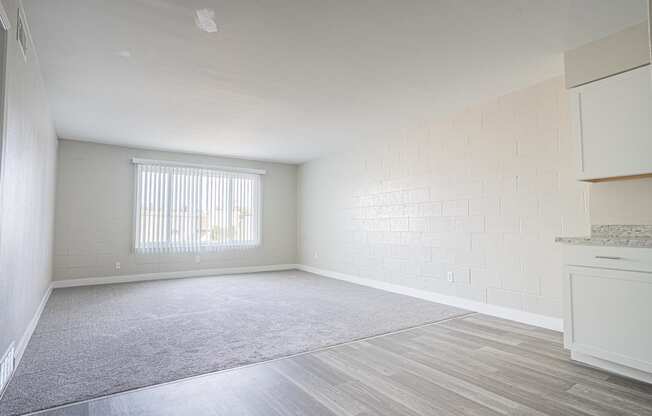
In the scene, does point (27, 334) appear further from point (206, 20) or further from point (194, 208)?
point (194, 208)

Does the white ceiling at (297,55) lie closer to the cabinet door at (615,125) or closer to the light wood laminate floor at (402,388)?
the cabinet door at (615,125)

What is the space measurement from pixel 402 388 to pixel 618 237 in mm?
2011

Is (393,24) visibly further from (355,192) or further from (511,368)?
(355,192)

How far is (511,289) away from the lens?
151 inches

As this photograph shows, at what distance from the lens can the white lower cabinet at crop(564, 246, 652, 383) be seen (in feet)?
7.39

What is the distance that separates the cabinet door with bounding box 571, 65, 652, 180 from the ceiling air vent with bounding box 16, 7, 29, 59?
4.13m

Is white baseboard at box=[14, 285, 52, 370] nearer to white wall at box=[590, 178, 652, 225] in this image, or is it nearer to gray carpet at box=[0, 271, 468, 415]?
gray carpet at box=[0, 271, 468, 415]

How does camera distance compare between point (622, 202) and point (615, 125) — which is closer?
point (615, 125)

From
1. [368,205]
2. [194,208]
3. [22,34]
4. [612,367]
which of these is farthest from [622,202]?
[194,208]

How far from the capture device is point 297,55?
3057mm

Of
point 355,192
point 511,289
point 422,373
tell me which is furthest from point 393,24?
point 355,192

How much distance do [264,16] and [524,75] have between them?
2558 mm

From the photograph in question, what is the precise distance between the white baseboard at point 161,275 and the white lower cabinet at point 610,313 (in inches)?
237

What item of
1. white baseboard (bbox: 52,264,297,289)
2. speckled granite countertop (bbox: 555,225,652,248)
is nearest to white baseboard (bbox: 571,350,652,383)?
speckled granite countertop (bbox: 555,225,652,248)
